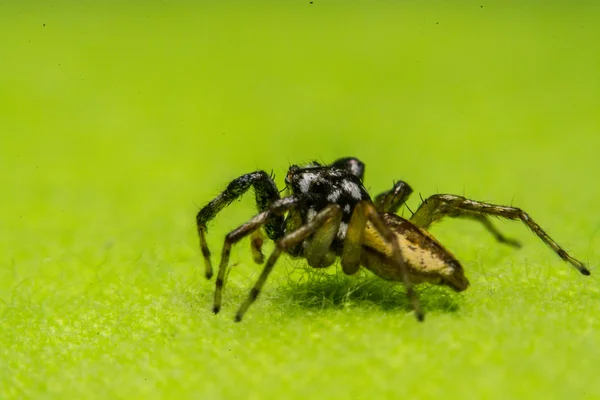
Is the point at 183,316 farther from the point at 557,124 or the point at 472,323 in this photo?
the point at 557,124

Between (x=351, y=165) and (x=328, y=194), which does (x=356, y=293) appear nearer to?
(x=328, y=194)

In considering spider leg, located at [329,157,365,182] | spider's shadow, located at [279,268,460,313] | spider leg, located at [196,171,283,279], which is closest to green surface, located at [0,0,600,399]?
spider's shadow, located at [279,268,460,313]

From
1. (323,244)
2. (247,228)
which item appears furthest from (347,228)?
(247,228)

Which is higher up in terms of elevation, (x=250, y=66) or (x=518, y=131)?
(x=250, y=66)

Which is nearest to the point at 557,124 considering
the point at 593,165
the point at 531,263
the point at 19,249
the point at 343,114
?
the point at 593,165

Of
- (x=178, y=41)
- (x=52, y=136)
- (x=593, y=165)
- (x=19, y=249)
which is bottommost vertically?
(x=593, y=165)

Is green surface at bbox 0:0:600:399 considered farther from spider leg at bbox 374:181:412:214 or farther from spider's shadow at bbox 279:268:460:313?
spider leg at bbox 374:181:412:214
